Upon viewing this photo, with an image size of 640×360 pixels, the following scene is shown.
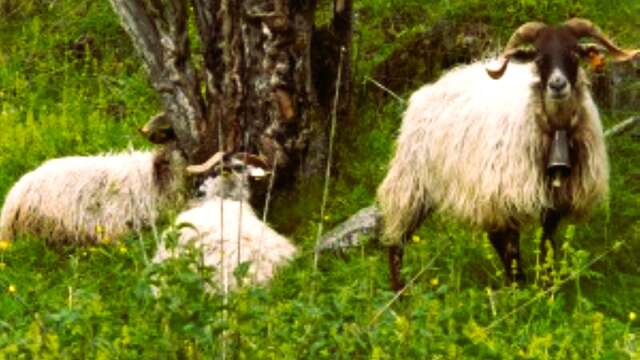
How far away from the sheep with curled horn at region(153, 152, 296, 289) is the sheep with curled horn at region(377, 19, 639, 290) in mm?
968

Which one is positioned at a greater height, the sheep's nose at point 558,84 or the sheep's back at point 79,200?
the sheep's nose at point 558,84

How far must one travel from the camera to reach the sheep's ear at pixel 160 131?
33.8ft

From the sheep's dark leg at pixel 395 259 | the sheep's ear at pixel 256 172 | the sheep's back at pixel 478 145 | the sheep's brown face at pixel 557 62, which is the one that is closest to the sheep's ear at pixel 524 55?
→ the sheep's back at pixel 478 145

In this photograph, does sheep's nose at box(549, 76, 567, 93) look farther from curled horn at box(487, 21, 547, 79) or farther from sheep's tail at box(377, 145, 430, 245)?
sheep's tail at box(377, 145, 430, 245)

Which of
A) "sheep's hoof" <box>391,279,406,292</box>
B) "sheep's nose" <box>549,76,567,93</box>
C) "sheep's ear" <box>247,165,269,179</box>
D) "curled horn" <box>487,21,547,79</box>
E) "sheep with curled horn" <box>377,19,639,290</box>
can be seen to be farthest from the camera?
"sheep's ear" <box>247,165,269,179</box>

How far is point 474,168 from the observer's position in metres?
7.77

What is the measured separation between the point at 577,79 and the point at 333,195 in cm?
279

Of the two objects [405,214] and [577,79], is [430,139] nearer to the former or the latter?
[405,214]

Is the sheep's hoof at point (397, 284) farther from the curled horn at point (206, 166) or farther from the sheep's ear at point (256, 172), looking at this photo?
the curled horn at point (206, 166)

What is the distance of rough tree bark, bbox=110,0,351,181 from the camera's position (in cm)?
958

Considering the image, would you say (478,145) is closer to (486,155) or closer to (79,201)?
(486,155)

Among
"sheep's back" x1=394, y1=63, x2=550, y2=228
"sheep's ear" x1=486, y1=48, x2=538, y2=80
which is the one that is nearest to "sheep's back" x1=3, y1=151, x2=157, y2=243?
"sheep's back" x1=394, y1=63, x2=550, y2=228

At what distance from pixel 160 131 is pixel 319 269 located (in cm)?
257

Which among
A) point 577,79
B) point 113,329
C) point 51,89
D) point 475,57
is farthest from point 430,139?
point 51,89
